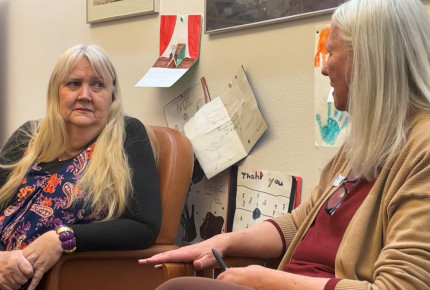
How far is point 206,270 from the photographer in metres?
1.47

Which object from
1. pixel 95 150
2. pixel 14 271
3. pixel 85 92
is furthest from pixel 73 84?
pixel 14 271

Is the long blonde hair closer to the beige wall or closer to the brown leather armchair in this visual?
the brown leather armchair

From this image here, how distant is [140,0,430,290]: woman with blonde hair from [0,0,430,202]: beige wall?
1.62 ft

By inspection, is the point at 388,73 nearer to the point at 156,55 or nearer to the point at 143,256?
the point at 143,256

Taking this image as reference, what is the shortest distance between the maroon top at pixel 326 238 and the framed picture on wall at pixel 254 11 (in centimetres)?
64

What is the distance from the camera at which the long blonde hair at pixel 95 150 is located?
72.4 inches

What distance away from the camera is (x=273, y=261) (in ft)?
5.18

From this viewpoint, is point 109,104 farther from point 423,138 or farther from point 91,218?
point 423,138

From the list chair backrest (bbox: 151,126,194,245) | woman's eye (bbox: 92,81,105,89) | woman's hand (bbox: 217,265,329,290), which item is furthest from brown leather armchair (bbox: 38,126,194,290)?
woman's hand (bbox: 217,265,329,290)

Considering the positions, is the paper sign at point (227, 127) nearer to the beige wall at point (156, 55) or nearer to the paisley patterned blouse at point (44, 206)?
the beige wall at point (156, 55)

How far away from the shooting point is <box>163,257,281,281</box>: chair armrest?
4.73 ft

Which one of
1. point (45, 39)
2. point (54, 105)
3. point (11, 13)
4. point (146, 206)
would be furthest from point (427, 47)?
point (11, 13)

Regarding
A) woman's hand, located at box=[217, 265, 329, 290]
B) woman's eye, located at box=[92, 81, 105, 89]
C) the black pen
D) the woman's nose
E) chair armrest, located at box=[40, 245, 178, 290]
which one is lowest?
chair armrest, located at box=[40, 245, 178, 290]

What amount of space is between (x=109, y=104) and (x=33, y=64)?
1.30m
